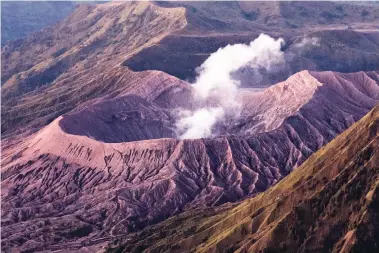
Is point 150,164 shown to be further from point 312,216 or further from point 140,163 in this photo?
point 312,216

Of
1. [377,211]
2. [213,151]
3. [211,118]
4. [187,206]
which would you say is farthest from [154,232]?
[211,118]

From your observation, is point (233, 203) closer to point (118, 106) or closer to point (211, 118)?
point (211, 118)

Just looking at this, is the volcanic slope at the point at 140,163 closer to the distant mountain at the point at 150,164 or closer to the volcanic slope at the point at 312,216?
the distant mountain at the point at 150,164

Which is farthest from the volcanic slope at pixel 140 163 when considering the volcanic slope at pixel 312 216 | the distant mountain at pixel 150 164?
the volcanic slope at pixel 312 216

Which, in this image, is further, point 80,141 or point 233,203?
point 80,141

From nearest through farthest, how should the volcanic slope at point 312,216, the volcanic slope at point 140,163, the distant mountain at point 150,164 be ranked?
the volcanic slope at point 312,216 < the distant mountain at point 150,164 < the volcanic slope at point 140,163

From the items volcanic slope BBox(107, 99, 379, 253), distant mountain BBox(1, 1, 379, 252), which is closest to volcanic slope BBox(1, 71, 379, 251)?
distant mountain BBox(1, 1, 379, 252)

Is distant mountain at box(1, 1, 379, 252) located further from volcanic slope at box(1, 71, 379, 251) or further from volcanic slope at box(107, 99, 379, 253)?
volcanic slope at box(107, 99, 379, 253)
